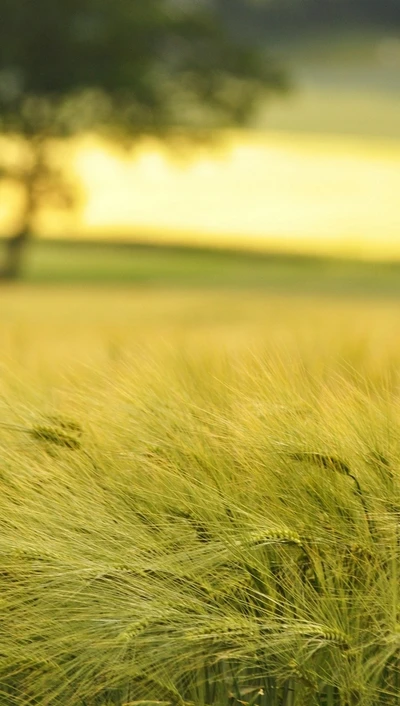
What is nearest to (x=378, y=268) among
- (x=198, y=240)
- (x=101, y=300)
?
(x=198, y=240)

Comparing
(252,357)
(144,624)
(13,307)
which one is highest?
(13,307)

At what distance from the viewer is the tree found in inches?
439

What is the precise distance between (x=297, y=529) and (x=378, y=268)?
30.2 feet

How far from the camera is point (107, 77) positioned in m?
11.5

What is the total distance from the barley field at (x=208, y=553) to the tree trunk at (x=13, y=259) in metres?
10.3

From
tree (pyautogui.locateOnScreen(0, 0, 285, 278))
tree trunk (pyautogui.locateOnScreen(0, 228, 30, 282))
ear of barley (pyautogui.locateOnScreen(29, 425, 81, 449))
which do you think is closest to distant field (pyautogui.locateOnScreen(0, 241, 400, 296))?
tree trunk (pyautogui.locateOnScreen(0, 228, 30, 282))

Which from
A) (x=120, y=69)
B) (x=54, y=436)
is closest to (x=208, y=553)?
(x=54, y=436)

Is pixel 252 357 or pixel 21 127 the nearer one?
pixel 252 357

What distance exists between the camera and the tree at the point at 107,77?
1114cm

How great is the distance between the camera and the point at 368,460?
1.43 meters

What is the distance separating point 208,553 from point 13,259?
426 inches

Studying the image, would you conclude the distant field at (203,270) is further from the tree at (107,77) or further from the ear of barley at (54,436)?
the ear of barley at (54,436)

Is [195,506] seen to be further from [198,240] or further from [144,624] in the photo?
[198,240]

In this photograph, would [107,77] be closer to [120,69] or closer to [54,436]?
[120,69]
